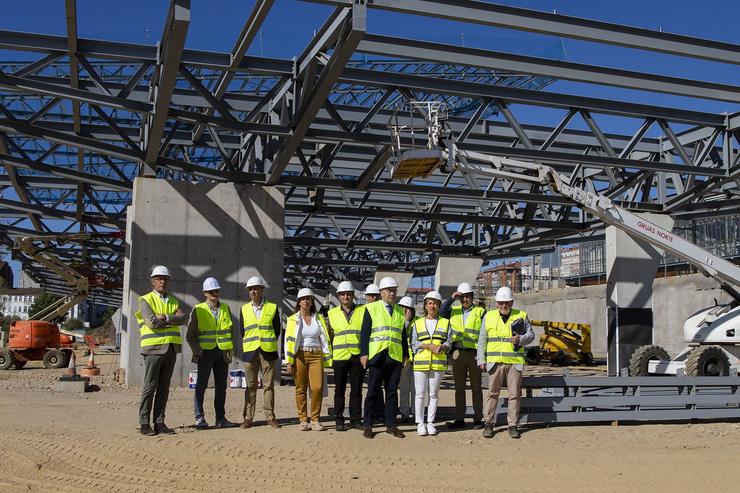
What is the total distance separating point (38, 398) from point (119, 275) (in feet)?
104

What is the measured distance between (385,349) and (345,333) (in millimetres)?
631

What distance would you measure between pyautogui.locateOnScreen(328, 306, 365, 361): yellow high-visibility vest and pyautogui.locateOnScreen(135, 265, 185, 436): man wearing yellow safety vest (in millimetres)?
1986

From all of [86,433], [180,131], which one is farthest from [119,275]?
[86,433]

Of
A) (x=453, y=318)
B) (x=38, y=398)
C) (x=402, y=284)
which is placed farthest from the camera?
(x=402, y=284)

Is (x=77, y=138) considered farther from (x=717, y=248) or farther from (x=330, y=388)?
(x=717, y=248)

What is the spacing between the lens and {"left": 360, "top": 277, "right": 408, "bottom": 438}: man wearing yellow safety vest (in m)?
10.3

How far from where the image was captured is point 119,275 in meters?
45.5

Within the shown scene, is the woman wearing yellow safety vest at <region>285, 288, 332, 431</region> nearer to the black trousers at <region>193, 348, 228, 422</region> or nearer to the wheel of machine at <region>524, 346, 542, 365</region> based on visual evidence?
the black trousers at <region>193, 348, 228, 422</region>

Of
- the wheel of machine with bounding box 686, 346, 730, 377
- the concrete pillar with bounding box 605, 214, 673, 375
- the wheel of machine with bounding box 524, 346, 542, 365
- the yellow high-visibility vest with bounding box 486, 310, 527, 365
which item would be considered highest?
the concrete pillar with bounding box 605, 214, 673, 375

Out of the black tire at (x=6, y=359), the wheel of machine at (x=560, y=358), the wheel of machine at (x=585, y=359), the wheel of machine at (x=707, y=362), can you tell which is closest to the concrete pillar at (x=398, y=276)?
the wheel of machine at (x=560, y=358)

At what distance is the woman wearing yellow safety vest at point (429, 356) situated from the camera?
1052cm

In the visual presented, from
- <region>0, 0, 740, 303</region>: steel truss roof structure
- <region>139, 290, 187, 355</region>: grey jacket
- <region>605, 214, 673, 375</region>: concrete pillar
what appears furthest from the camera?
<region>605, 214, 673, 375</region>: concrete pillar

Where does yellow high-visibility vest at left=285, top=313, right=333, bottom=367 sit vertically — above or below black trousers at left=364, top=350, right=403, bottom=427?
above

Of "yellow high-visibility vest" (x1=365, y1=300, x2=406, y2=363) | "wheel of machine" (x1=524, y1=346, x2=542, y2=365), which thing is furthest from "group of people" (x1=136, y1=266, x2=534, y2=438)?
"wheel of machine" (x1=524, y1=346, x2=542, y2=365)
